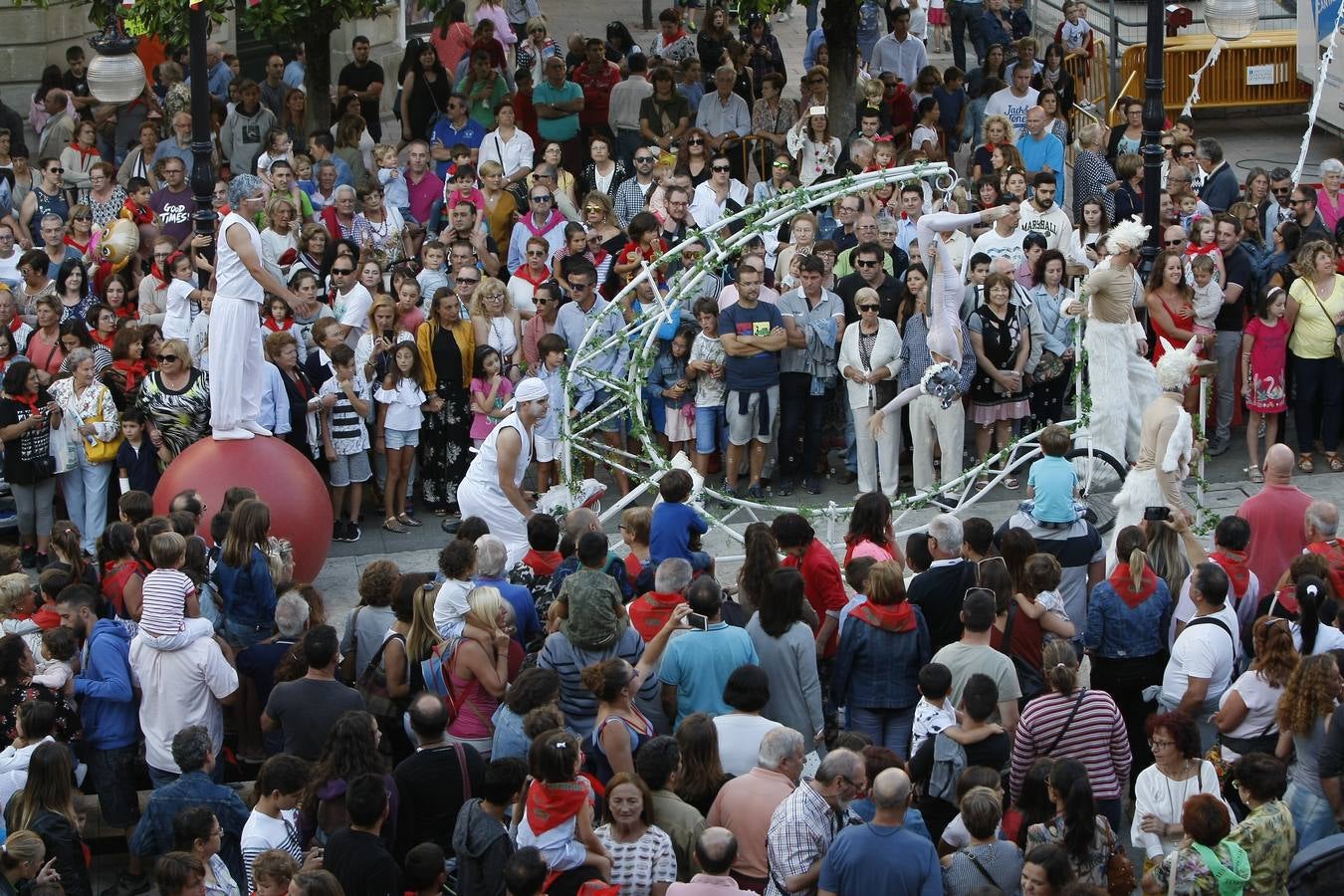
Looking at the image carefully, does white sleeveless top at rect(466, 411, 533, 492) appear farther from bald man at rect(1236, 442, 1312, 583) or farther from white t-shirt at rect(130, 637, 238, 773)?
bald man at rect(1236, 442, 1312, 583)

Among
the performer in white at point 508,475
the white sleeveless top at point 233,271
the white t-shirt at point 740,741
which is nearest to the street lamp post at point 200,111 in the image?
the white sleeveless top at point 233,271

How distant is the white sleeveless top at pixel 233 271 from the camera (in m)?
12.2

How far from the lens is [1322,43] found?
23.1m

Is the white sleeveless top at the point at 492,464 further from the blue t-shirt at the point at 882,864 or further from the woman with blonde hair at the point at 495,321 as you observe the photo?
the blue t-shirt at the point at 882,864

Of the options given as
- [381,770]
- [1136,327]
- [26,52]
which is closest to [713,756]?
[381,770]

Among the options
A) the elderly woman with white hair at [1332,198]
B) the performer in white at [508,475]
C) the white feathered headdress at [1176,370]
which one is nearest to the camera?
the white feathered headdress at [1176,370]

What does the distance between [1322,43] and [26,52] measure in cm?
1466

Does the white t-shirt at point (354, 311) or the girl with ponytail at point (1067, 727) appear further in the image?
Answer: the white t-shirt at point (354, 311)

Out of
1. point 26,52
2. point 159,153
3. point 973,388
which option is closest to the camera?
point 973,388

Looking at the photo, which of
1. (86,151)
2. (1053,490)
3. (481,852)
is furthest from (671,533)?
(86,151)

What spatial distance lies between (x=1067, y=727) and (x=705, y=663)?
65.8 inches

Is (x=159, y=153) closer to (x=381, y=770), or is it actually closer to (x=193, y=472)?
(x=193, y=472)

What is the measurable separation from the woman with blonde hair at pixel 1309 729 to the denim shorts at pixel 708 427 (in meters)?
6.42

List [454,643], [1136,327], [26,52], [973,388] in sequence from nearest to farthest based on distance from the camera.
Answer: [454,643]
[1136,327]
[973,388]
[26,52]
